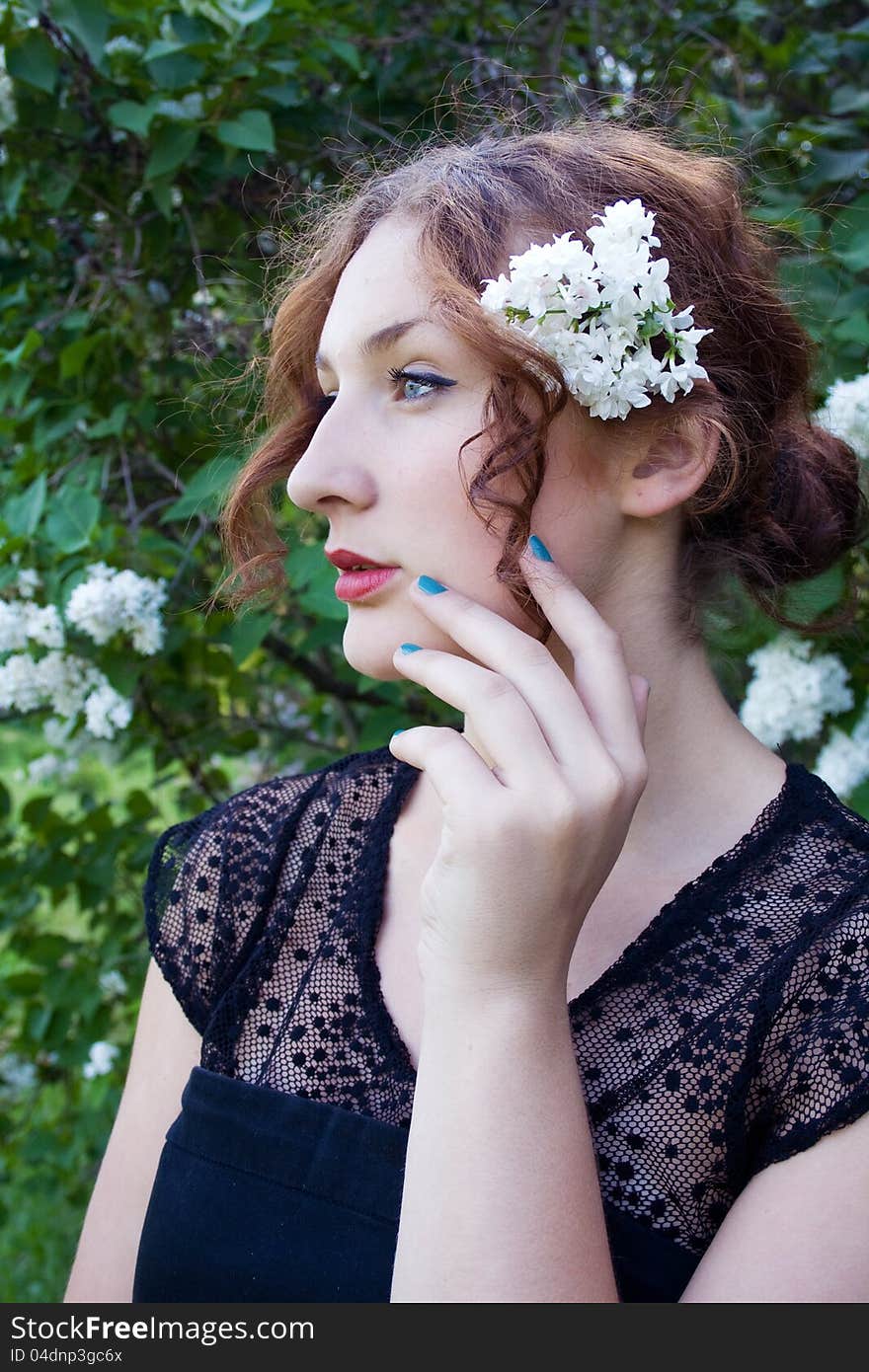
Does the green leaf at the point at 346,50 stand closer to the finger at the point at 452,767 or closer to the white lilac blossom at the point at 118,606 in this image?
the white lilac blossom at the point at 118,606

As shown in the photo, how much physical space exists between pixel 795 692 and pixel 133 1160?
133cm

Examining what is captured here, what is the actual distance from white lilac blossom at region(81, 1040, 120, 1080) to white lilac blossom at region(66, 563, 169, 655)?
4.04 ft

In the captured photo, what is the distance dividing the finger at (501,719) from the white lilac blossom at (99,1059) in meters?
2.05

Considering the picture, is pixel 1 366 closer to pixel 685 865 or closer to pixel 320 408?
pixel 320 408

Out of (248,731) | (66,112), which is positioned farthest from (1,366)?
(248,731)

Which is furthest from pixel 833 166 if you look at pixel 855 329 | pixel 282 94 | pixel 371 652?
pixel 371 652

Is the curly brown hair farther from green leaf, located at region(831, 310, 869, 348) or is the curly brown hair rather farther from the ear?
green leaf, located at region(831, 310, 869, 348)

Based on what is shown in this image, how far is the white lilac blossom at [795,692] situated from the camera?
212 cm

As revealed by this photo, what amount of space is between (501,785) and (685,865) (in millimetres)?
374

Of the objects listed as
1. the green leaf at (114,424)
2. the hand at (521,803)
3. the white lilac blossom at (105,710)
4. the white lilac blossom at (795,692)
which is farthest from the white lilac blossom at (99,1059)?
the hand at (521,803)

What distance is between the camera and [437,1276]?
3.39ft

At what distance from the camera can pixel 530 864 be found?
3.59 ft

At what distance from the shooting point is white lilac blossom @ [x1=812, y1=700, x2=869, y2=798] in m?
2.11

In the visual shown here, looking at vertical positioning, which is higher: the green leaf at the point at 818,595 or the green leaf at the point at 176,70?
the green leaf at the point at 176,70
